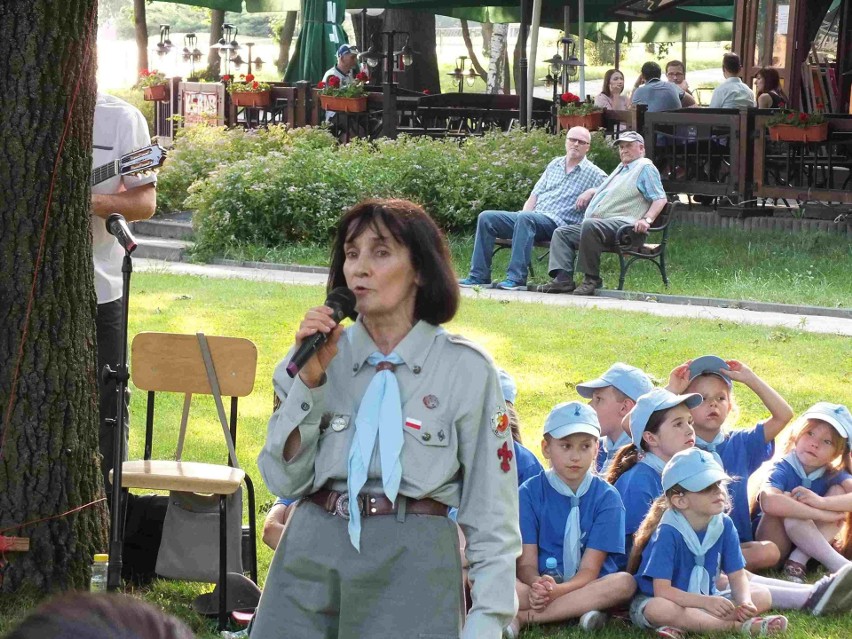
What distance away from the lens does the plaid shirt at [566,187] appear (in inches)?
513

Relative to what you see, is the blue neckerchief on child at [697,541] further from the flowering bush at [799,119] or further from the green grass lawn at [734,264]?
the flowering bush at [799,119]

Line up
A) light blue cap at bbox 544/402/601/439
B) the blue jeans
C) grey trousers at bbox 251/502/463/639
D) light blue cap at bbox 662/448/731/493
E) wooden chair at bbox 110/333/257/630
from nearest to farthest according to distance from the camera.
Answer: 1. grey trousers at bbox 251/502/463/639
2. light blue cap at bbox 662/448/731/493
3. light blue cap at bbox 544/402/601/439
4. wooden chair at bbox 110/333/257/630
5. the blue jeans

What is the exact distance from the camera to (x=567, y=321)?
1117 cm

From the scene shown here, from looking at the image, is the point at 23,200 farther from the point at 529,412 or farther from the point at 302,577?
the point at 529,412

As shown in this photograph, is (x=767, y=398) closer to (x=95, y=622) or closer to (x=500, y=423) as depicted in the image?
(x=500, y=423)

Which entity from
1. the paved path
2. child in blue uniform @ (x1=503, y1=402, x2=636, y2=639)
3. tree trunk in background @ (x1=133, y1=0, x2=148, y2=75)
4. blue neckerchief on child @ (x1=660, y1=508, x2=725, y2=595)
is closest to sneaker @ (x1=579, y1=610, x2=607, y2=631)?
child in blue uniform @ (x1=503, y1=402, x2=636, y2=639)

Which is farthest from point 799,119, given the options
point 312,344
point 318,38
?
point 312,344

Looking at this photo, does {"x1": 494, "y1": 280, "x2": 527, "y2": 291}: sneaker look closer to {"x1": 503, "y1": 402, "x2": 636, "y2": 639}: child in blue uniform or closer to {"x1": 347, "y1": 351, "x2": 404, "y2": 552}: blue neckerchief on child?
{"x1": 503, "y1": 402, "x2": 636, "y2": 639}: child in blue uniform

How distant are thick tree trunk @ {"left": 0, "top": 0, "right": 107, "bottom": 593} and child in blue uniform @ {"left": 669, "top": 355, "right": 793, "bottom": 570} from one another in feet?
7.97

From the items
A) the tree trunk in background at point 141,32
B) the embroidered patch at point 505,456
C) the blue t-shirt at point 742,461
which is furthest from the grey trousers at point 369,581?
the tree trunk in background at point 141,32

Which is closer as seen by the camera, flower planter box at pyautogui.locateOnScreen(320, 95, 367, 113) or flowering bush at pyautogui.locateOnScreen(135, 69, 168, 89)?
flower planter box at pyautogui.locateOnScreen(320, 95, 367, 113)

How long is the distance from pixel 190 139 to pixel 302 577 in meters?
16.2

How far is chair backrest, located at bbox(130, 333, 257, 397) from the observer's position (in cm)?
556

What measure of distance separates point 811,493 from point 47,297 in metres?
3.23
